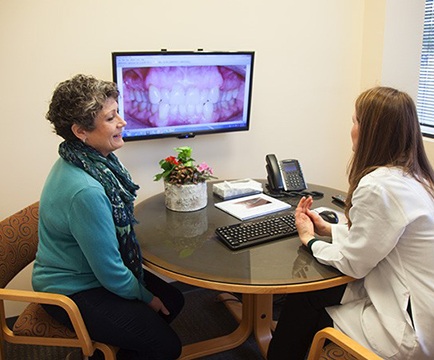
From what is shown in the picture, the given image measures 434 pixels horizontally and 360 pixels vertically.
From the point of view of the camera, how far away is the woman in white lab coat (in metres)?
1.31

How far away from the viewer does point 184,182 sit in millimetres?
1930

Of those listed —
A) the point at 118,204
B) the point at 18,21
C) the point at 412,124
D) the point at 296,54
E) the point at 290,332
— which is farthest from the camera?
the point at 296,54

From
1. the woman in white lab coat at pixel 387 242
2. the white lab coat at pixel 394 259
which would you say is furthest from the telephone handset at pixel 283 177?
the white lab coat at pixel 394 259

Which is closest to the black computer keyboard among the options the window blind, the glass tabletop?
the glass tabletop

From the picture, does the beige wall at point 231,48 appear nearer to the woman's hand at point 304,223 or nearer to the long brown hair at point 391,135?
the woman's hand at point 304,223

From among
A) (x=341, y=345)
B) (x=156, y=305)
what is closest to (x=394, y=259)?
(x=341, y=345)

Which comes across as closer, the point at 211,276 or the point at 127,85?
the point at 211,276

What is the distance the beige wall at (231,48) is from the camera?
2.13m

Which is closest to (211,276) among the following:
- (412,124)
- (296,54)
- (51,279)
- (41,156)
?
(51,279)

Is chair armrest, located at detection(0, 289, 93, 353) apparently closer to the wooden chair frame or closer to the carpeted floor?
the wooden chair frame

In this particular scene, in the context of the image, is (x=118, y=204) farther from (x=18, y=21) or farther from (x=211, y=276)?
(x=18, y=21)

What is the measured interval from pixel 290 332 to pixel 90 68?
62.6 inches

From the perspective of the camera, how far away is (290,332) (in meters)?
1.66

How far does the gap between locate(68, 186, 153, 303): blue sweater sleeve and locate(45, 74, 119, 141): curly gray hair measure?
0.84ft
